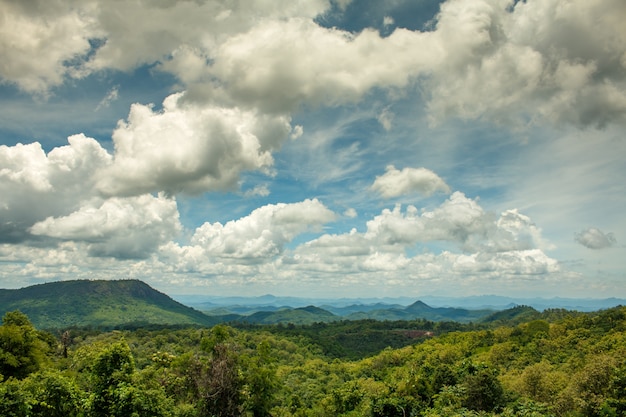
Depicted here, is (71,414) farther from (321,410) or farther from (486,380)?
(321,410)

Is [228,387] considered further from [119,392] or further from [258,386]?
[119,392]

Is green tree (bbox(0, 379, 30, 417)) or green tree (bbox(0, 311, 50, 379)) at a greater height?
green tree (bbox(0, 379, 30, 417))

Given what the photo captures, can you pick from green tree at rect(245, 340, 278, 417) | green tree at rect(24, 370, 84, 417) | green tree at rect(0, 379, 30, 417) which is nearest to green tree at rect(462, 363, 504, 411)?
green tree at rect(245, 340, 278, 417)

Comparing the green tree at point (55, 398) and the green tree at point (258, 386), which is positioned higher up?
the green tree at point (55, 398)

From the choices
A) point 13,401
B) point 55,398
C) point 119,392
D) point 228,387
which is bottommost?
point 228,387

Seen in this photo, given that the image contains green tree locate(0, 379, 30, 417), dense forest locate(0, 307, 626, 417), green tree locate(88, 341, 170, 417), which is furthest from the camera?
dense forest locate(0, 307, 626, 417)

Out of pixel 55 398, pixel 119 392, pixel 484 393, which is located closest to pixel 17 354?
pixel 55 398

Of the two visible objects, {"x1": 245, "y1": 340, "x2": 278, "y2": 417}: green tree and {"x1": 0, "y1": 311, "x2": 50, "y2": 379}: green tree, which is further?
{"x1": 0, "y1": 311, "x2": 50, "y2": 379}: green tree

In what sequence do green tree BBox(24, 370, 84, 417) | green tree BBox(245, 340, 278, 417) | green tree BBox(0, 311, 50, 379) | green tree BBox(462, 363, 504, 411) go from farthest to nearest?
green tree BBox(0, 311, 50, 379) < green tree BBox(462, 363, 504, 411) < green tree BBox(245, 340, 278, 417) < green tree BBox(24, 370, 84, 417)

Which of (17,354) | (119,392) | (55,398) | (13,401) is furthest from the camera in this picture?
(17,354)

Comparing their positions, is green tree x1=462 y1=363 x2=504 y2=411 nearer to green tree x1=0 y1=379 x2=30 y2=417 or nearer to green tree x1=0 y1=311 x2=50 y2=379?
green tree x1=0 y1=379 x2=30 y2=417

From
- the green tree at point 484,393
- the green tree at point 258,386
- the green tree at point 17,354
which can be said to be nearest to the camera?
the green tree at point 258,386

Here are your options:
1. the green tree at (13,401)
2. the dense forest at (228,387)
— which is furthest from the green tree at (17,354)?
the green tree at (13,401)

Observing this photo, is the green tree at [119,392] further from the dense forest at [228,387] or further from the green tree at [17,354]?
the green tree at [17,354]
